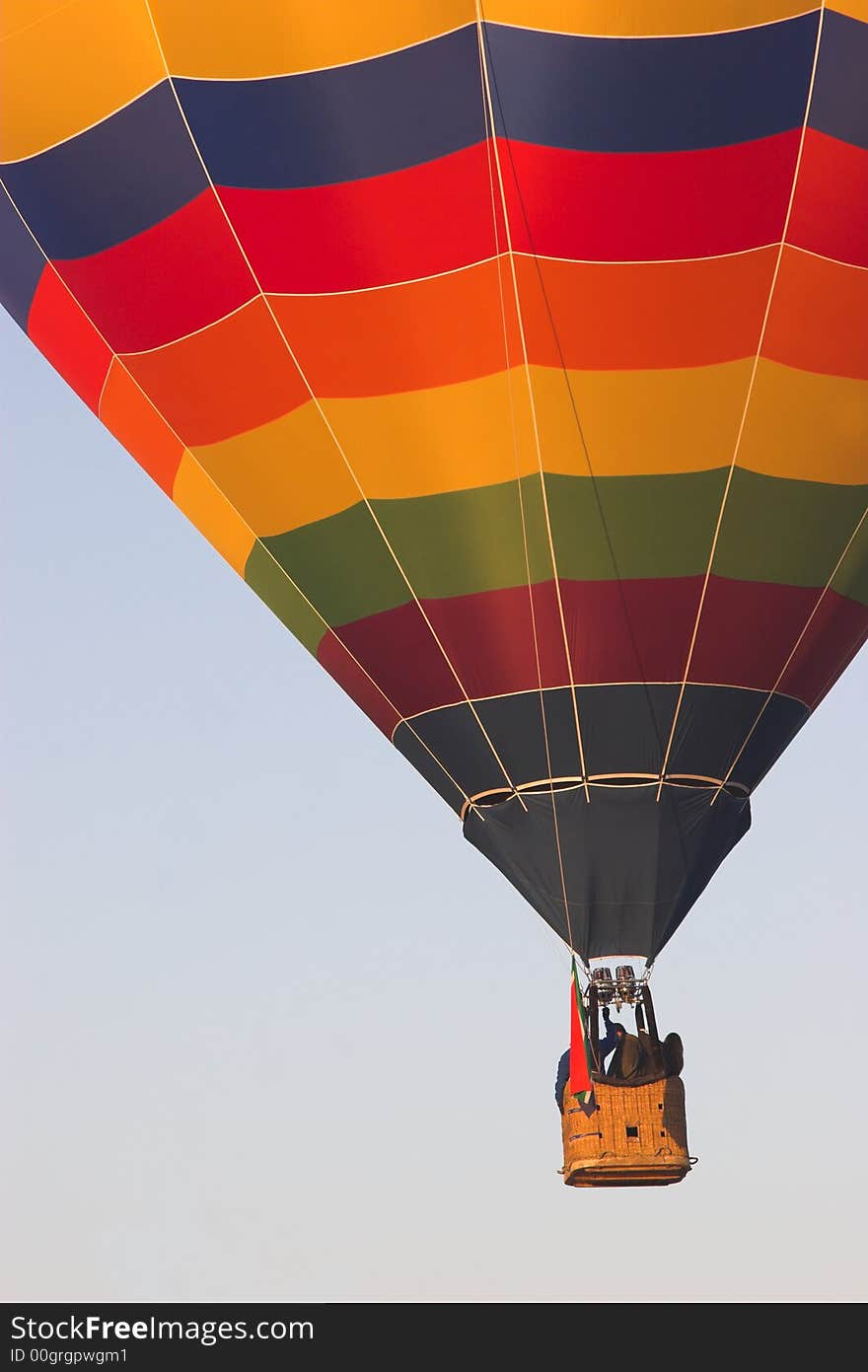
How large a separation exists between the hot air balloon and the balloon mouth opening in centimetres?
1

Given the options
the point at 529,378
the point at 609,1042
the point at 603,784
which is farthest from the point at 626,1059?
the point at 529,378

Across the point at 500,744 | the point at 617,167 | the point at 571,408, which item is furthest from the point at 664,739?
the point at 617,167

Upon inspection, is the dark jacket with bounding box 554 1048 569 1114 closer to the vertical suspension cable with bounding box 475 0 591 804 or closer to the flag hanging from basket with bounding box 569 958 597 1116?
the flag hanging from basket with bounding box 569 958 597 1116

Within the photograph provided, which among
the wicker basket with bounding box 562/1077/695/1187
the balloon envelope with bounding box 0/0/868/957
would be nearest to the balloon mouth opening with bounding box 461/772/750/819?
the balloon envelope with bounding box 0/0/868/957

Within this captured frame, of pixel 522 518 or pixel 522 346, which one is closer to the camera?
pixel 522 346

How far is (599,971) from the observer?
31.0 feet

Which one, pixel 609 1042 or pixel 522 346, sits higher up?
pixel 522 346

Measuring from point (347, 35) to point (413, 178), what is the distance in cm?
52

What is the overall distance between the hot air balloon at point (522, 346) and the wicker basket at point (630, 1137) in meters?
0.11

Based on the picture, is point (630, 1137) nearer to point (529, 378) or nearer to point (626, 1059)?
point (626, 1059)

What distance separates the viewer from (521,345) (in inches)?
356

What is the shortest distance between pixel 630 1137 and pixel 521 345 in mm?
2767

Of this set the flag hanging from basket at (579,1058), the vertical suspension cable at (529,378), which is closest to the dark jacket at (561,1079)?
the flag hanging from basket at (579,1058)

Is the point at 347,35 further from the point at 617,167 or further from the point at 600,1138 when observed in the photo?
the point at 600,1138
